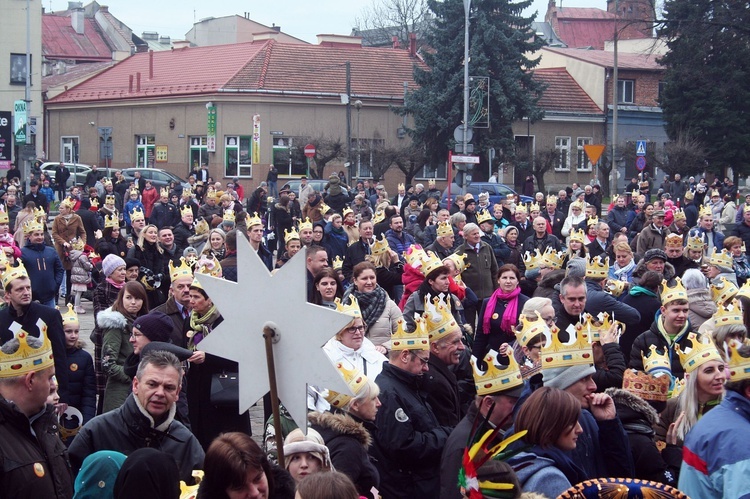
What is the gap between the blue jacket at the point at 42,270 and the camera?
511 inches

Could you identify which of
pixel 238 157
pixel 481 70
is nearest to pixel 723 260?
pixel 481 70

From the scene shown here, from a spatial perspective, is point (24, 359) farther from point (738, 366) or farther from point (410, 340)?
point (738, 366)

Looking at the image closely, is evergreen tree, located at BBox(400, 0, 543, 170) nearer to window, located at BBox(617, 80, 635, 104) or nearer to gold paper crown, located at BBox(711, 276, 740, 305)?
window, located at BBox(617, 80, 635, 104)

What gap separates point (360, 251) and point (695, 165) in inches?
1463

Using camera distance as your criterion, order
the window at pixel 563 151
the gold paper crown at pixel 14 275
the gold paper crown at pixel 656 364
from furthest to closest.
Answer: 1. the window at pixel 563 151
2. the gold paper crown at pixel 14 275
3. the gold paper crown at pixel 656 364

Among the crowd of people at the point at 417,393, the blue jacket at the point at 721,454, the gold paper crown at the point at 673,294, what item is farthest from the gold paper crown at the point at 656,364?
the blue jacket at the point at 721,454

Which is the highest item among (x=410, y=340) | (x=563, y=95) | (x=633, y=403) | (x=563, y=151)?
(x=563, y=95)

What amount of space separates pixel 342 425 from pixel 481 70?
42.6 metres

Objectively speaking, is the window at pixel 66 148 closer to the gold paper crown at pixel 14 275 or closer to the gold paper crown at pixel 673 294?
the gold paper crown at pixel 14 275

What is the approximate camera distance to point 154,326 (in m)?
7.38

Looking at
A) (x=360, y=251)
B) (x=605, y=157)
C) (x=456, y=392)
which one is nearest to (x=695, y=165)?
(x=605, y=157)

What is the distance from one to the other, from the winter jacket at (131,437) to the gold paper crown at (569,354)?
1.89 meters

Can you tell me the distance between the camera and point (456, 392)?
21.8ft

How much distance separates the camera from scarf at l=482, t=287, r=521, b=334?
9.24 meters
